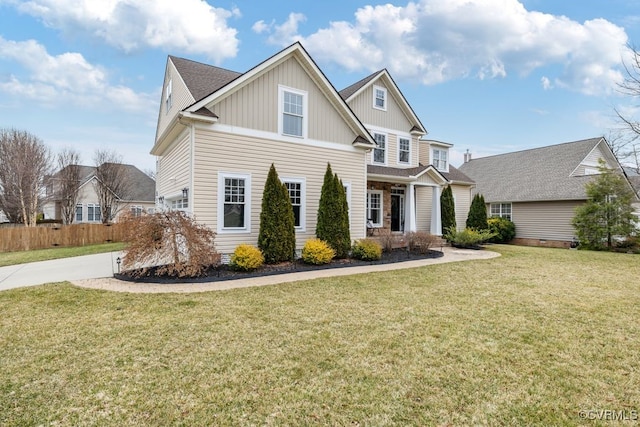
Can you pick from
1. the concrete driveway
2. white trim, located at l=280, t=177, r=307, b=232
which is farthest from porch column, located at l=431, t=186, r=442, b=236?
the concrete driveway

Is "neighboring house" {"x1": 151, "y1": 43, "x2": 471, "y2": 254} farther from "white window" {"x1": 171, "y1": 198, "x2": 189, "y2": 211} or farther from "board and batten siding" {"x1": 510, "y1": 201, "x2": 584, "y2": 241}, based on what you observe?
"board and batten siding" {"x1": 510, "y1": 201, "x2": 584, "y2": 241}

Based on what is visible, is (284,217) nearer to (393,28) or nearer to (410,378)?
(410,378)

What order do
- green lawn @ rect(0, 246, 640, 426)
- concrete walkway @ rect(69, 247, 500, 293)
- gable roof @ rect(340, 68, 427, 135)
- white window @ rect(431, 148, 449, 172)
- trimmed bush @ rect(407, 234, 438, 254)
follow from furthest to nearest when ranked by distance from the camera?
white window @ rect(431, 148, 449, 172)
gable roof @ rect(340, 68, 427, 135)
trimmed bush @ rect(407, 234, 438, 254)
concrete walkway @ rect(69, 247, 500, 293)
green lawn @ rect(0, 246, 640, 426)

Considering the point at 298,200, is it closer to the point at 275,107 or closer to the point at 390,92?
the point at 275,107

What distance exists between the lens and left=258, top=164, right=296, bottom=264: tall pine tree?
9.66m

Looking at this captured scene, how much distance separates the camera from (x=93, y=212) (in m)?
27.5

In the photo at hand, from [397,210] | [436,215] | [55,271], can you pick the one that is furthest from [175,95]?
[436,215]

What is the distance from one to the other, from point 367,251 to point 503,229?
1374 centimetres

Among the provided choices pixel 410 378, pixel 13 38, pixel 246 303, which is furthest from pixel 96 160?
pixel 410 378

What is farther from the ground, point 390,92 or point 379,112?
point 390,92

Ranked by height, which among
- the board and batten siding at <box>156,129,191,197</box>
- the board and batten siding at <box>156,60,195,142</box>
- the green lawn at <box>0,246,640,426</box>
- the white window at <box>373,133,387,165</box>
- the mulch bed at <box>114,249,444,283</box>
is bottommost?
the green lawn at <box>0,246,640,426</box>

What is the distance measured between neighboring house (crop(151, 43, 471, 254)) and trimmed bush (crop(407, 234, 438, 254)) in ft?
6.68

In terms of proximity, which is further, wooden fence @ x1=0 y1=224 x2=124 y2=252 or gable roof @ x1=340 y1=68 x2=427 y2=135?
gable roof @ x1=340 y1=68 x2=427 y2=135

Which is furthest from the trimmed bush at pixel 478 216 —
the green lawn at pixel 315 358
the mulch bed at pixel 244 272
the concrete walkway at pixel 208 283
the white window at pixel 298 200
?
the green lawn at pixel 315 358
